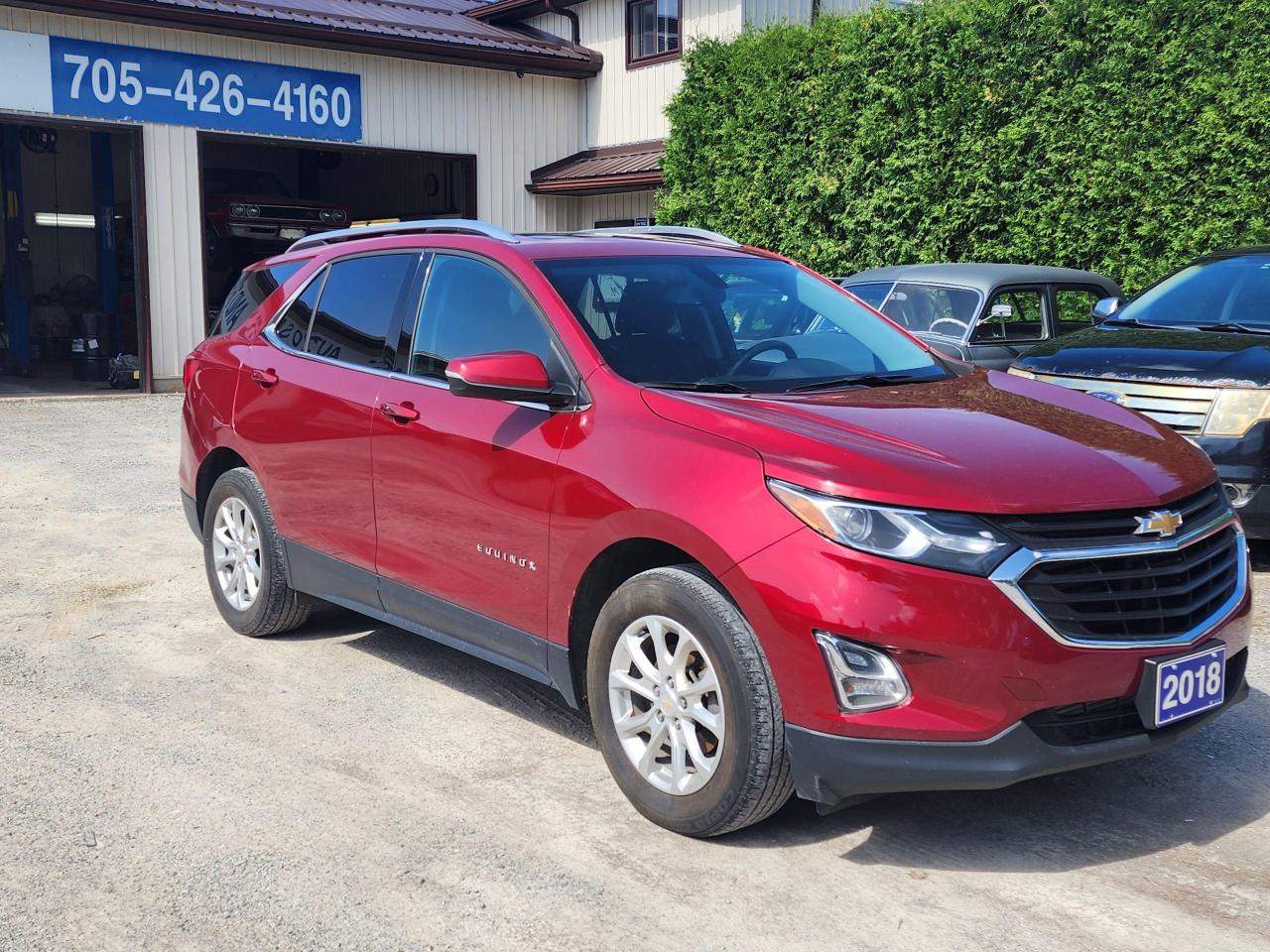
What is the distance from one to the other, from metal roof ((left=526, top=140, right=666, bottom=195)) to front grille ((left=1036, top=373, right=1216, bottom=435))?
11533 mm

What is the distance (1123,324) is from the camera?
835 centimetres

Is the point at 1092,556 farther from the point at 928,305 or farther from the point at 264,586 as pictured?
the point at 928,305

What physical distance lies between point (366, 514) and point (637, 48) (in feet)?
53.7

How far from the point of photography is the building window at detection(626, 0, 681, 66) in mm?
19109

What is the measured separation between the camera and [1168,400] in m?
Result: 7.02

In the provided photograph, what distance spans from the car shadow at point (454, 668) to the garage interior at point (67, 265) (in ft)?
39.9

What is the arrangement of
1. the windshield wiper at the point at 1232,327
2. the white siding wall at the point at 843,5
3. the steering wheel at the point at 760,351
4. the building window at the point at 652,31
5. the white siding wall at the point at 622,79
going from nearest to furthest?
the steering wheel at the point at 760,351
the windshield wiper at the point at 1232,327
the white siding wall at the point at 622,79
the building window at the point at 652,31
the white siding wall at the point at 843,5

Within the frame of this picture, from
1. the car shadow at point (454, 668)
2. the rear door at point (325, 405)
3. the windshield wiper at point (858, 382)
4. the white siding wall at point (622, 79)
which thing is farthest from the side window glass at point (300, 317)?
the white siding wall at point (622, 79)

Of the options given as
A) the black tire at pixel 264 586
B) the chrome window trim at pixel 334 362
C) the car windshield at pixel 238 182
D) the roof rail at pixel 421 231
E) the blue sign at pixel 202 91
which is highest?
the blue sign at pixel 202 91

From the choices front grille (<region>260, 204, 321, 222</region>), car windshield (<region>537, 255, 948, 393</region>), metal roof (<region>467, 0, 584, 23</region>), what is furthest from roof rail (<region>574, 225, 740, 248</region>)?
metal roof (<region>467, 0, 584, 23</region>)

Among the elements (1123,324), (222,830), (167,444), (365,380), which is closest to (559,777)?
(222,830)

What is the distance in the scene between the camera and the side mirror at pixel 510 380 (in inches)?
159

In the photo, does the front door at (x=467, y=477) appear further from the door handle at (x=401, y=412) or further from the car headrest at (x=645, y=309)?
the car headrest at (x=645, y=309)

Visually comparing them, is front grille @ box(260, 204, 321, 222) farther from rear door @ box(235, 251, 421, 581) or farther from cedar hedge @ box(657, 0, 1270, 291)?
rear door @ box(235, 251, 421, 581)
